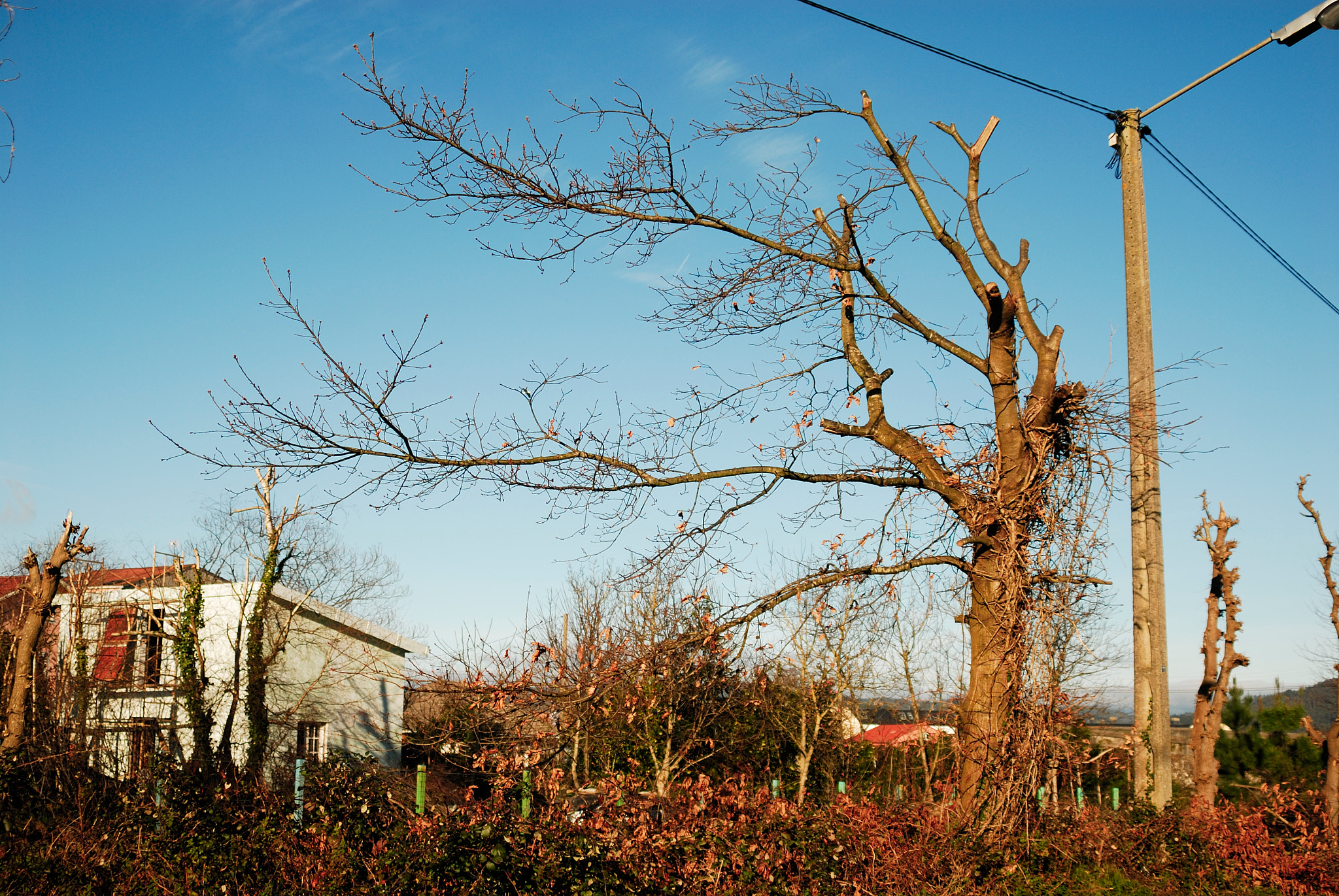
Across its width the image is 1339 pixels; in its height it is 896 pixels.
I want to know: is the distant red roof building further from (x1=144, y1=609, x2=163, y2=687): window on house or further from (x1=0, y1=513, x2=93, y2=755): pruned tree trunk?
(x1=144, y1=609, x2=163, y2=687): window on house

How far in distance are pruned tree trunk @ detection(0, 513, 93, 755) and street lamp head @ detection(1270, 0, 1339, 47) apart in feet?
53.2

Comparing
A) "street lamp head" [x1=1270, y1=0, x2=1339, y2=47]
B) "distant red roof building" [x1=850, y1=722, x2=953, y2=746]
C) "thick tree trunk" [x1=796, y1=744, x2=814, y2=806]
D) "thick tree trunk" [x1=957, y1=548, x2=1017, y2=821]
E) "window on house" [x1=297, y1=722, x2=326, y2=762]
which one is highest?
"street lamp head" [x1=1270, y1=0, x2=1339, y2=47]

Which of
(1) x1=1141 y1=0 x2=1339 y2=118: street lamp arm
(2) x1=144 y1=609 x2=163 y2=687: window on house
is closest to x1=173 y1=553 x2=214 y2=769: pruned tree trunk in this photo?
(2) x1=144 y1=609 x2=163 y2=687: window on house

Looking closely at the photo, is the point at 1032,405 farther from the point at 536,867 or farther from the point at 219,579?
the point at 219,579

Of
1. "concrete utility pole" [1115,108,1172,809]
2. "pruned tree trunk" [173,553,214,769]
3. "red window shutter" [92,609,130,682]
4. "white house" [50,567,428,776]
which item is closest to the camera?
"concrete utility pole" [1115,108,1172,809]

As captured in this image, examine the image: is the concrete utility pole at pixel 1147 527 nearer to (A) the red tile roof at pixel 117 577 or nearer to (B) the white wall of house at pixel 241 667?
(B) the white wall of house at pixel 241 667

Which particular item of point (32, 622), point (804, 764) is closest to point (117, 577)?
point (32, 622)

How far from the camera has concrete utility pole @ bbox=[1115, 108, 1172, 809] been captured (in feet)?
24.6

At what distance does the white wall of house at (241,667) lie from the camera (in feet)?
72.6

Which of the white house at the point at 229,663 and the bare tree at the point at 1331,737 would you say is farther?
the white house at the point at 229,663

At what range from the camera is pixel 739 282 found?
26.9 feet

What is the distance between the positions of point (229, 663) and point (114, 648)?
116 inches

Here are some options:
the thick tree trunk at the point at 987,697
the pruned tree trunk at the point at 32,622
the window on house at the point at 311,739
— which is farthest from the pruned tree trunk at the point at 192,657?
the thick tree trunk at the point at 987,697

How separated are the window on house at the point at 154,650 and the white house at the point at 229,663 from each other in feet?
0.12
